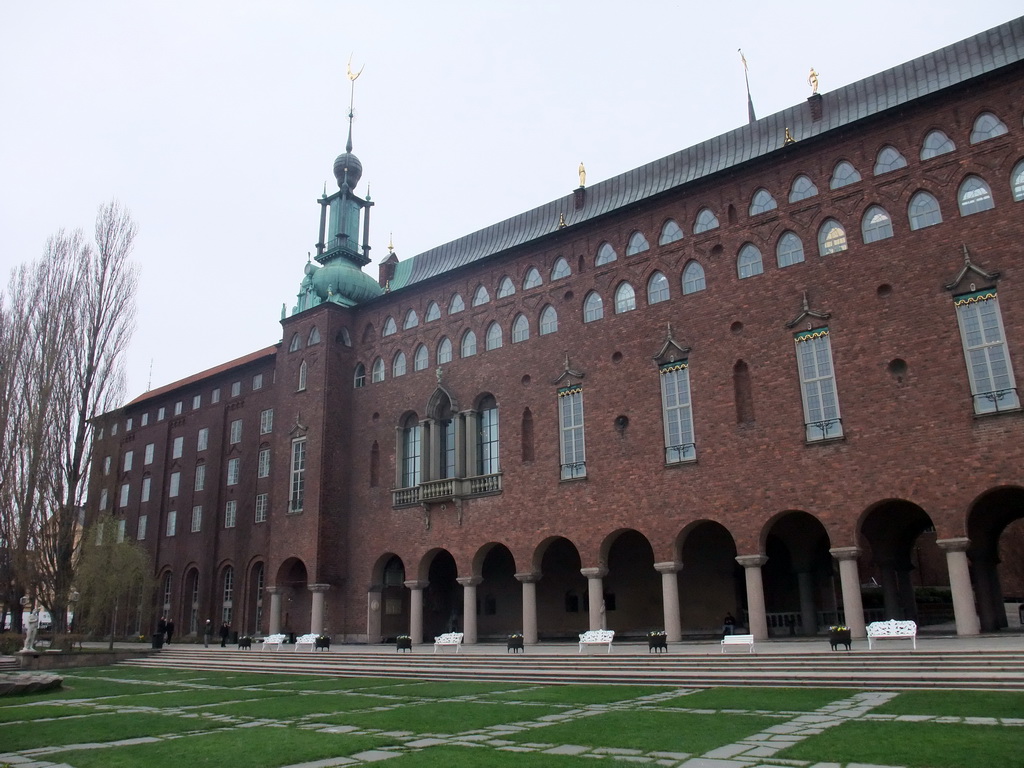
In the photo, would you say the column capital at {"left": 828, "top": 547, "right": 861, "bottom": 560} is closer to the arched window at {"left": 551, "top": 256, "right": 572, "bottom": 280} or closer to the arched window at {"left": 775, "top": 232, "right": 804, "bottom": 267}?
the arched window at {"left": 775, "top": 232, "right": 804, "bottom": 267}

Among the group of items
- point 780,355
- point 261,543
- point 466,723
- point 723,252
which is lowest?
point 466,723

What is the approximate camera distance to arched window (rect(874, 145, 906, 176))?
23.5 meters

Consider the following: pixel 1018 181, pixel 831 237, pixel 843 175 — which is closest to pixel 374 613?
pixel 831 237

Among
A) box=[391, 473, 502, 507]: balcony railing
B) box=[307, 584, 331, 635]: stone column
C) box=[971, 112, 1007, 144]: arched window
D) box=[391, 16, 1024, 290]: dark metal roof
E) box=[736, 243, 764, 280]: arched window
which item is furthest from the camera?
box=[307, 584, 331, 635]: stone column

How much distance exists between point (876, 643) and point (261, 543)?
30.6 meters

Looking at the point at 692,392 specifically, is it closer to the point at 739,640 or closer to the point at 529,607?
the point at 739,640

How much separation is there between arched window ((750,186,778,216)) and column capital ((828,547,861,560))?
10.4m

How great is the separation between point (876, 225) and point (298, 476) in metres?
24.7

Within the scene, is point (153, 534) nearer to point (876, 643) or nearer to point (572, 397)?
point (572, 397)

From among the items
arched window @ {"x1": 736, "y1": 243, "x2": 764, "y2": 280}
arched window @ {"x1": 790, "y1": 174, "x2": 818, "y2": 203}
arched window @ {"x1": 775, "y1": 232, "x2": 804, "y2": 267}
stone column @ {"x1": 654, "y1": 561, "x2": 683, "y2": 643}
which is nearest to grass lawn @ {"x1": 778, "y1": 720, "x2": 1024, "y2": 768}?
stone column @ {"x1": 654, "y1": 561, "x2": 683, "y2": 643}

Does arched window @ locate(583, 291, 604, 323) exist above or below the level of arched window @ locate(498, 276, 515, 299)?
below

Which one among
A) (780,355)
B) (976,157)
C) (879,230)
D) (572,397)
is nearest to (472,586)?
(572,397)

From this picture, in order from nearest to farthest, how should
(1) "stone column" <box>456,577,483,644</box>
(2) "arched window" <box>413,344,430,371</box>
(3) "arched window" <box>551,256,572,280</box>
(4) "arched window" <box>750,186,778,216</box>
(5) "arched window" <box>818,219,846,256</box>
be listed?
(5) "arched window" <box>818,219,846,256</box> < (4) "arched window" <box>750,186,778,216</box> < (1) "stone column" <box>456,577,483,644</box> < (3) "arched window" <box>551,256,572,280</box> < (2) "arched window" <box>413,344,430,371</box>

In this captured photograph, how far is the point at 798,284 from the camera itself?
24.5 meters
